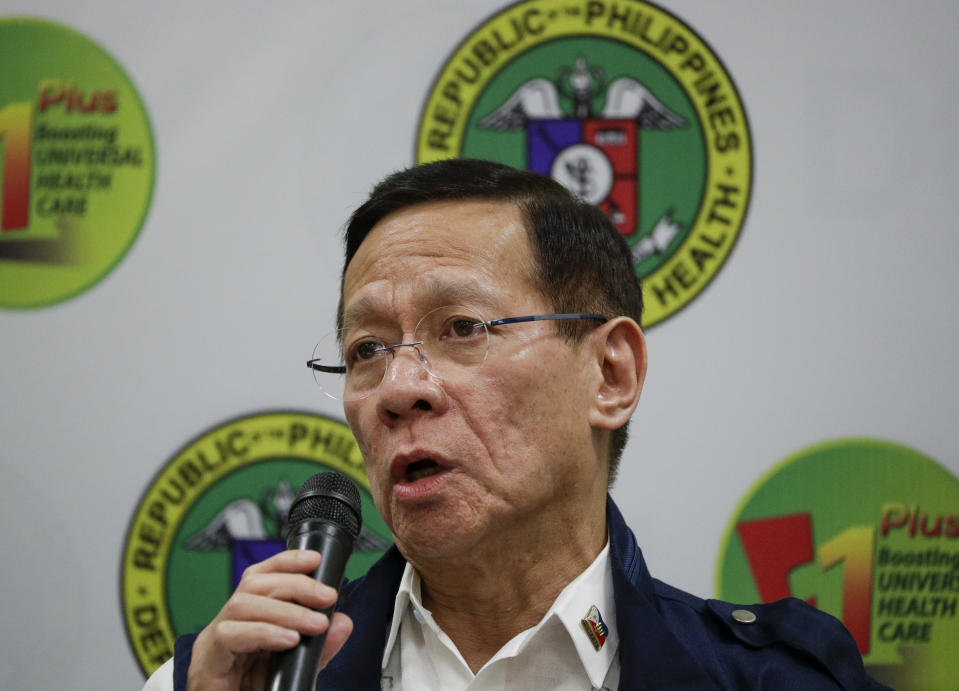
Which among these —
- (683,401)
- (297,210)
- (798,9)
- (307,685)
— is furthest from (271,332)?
(798,9)

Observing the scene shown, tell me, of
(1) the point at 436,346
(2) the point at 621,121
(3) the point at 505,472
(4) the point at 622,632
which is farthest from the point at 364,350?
(2) the point at 621,121

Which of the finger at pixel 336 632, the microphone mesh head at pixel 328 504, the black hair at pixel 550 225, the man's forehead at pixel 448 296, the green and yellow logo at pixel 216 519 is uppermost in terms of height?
the black hair at pixel 550 225

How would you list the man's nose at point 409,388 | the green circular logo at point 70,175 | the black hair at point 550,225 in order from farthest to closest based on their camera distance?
1. the green circular logo at point 70,175
2. the black hair at point 550,225
3. the man's nose at point 409,388

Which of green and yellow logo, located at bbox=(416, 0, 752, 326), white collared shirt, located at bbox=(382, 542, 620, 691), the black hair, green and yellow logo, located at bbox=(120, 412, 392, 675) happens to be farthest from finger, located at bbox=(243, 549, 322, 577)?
green and yellow logo, located at bbox=(416, 0, 752, 326)

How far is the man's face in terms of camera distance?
1.02m

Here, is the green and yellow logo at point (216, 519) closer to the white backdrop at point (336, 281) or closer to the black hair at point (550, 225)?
the white backdrop at point (336, 281)

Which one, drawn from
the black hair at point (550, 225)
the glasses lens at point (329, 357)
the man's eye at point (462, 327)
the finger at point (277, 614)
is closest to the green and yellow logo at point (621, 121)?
the black hair at point (550, 225)

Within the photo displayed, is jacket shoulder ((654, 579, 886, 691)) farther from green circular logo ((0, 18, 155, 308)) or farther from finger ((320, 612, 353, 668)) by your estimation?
green circular logo ((0, 18, 155, 308))

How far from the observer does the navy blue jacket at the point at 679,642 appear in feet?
3.44

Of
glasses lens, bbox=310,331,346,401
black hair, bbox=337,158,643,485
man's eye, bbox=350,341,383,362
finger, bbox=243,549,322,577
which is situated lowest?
finger, bbox=243,549,322,577

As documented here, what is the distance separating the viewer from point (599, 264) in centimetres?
121

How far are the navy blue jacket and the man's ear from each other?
0.15 metres

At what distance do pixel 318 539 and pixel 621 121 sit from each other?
3.70 ft

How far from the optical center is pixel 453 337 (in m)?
1.08
